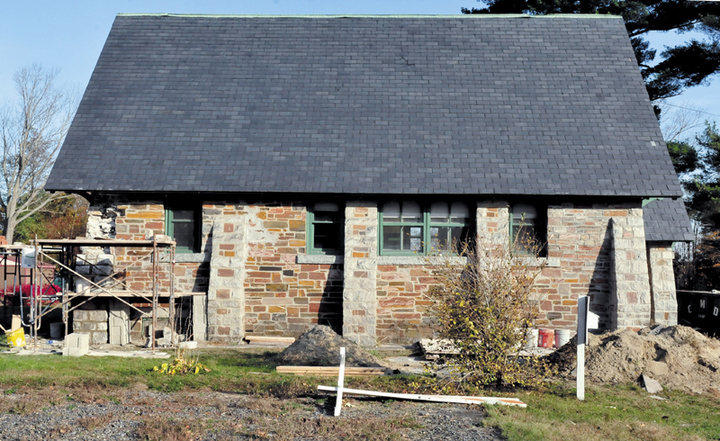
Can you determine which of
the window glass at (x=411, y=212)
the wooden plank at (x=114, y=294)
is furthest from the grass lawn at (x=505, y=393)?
the window glass at (x=411, y=212)

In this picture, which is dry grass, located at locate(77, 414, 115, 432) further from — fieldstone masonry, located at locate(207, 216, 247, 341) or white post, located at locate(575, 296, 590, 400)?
fieldstone masonry, located at locate(207, 216, 247, 341)

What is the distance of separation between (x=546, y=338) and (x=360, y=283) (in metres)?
4.13

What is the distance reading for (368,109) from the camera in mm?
17188

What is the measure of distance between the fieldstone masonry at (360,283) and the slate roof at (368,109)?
98 cm

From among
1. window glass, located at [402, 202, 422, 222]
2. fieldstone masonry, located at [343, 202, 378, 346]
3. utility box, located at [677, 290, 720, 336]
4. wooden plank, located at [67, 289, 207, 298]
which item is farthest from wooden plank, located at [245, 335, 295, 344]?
utility box, located at [677, 290, 720, 336]

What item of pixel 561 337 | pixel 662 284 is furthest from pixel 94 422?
pixel 662 284

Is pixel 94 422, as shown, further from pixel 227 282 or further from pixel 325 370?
pixel 227 282

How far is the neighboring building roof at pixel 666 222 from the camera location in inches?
637

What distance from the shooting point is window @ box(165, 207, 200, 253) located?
624 inches

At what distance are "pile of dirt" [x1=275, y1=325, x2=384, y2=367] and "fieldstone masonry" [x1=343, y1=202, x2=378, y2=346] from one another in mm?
2196

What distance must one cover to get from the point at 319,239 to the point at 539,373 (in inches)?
264

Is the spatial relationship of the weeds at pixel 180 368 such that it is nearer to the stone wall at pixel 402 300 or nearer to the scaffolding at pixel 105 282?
the scaffolding at pixel 105 282

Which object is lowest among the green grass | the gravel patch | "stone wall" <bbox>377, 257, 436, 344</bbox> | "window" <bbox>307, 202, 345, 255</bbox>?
the green grass

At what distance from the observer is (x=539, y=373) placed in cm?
1046
